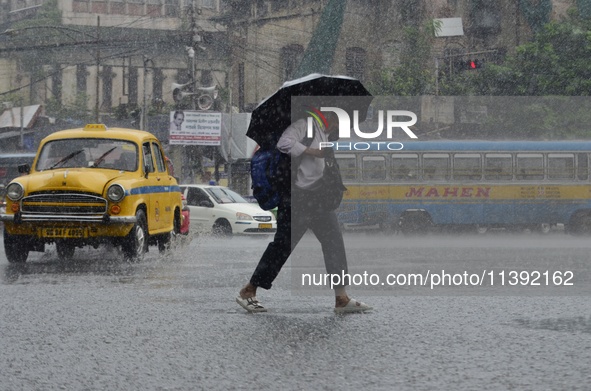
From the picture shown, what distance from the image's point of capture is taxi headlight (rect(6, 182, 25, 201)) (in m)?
15.0

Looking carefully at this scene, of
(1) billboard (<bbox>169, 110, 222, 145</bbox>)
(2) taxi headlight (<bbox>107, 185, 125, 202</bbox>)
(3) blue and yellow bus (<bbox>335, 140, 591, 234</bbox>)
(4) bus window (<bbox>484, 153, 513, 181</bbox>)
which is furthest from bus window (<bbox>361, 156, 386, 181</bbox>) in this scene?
(2) taxi headlight (<bbox>107, 185, 125, 202</bbox>)

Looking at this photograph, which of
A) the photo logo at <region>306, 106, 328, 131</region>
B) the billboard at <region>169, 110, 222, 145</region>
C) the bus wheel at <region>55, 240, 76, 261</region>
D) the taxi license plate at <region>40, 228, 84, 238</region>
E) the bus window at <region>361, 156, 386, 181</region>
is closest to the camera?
the photo logo at <region>306, 106, 328, 131</region>

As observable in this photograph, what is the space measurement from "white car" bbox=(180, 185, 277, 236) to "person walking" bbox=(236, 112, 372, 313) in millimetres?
19747

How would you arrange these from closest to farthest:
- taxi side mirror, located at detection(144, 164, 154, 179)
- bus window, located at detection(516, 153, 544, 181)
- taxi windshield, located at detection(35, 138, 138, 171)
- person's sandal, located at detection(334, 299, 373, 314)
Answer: person's sandal, located at detection(334, 299, 373, 314) < taxi windshield, located at detection(35, 138, 138, 171) < taxi side mirror, located at detection(144, 164, 154, 179) < bus window, located at detection(516, 153, 544, 181)

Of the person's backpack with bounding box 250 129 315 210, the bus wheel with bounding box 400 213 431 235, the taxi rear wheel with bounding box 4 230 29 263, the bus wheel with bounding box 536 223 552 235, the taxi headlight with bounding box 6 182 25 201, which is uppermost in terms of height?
the person's backpack with bounding box 250 129 315 210

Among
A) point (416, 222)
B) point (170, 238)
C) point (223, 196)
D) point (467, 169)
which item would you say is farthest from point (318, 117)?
point (467, 169)

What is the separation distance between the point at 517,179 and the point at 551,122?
12.4m

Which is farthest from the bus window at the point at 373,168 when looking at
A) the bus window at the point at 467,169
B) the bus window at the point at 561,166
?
the bus window at the point at 561,166

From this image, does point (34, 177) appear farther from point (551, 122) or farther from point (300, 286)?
point (551, 122)

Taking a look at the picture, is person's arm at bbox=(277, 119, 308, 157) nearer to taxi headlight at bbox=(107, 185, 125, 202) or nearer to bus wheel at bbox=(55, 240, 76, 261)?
taxi headlight at bbox=(107, 185, 125, 202)

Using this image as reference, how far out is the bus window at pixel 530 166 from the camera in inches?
1262

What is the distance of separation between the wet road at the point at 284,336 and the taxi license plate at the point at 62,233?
7.66ft

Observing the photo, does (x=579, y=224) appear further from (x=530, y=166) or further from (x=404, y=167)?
(x=404, y=167)

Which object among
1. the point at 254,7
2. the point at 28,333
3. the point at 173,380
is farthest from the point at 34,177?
the point at 254,7
